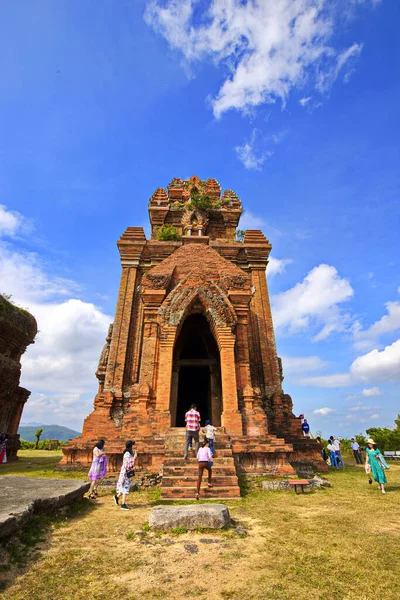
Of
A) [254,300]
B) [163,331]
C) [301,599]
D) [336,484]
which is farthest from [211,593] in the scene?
[254,300]

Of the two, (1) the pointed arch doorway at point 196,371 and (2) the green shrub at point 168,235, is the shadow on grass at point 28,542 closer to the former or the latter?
(1) the pointed arch doorway at point 196,371

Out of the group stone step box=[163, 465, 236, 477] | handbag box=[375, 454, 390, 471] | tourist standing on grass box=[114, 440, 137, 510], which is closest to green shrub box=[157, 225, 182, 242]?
stone step box=[163, 465, 236, 477]

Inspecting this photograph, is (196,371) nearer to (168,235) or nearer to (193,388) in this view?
(193,388)

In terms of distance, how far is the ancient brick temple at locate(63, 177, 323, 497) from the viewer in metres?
8.97

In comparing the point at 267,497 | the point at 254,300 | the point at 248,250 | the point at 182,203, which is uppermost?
the point at 182,203

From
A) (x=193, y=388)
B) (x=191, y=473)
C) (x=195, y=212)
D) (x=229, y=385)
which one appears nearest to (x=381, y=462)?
(x=229, y=385)

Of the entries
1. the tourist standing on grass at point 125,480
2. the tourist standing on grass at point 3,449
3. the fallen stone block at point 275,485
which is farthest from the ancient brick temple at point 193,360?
the tourist standing on grass at point 3,449

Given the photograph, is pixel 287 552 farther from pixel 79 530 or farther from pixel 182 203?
pixel 182 203

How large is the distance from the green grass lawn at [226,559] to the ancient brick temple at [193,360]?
2.31 metres

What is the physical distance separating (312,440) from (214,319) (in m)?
5.66

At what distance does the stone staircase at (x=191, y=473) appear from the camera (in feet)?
22.7

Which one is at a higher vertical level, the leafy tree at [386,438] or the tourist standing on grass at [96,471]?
the leafy tree at [386,438]

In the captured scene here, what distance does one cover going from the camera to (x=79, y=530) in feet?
16.3

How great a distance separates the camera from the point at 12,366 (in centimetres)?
1706
